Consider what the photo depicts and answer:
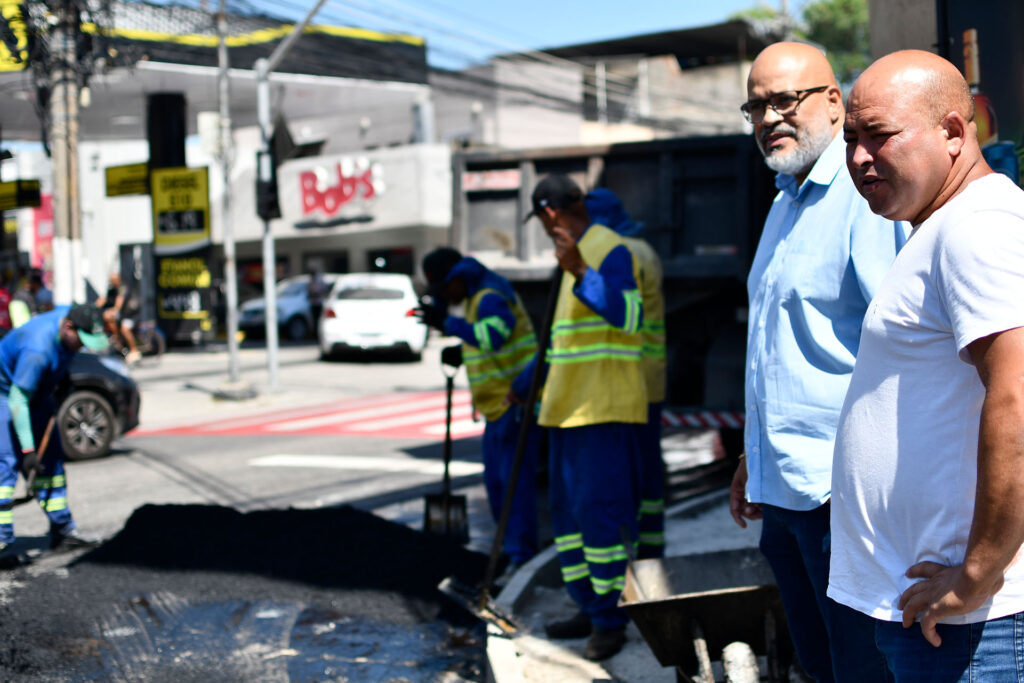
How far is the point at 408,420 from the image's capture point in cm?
1242

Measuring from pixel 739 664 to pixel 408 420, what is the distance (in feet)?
30.4

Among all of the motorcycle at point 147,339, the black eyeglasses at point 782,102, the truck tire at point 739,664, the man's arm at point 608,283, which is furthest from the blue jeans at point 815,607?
the motorcycle at point 147,339

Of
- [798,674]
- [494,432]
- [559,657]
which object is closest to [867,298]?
[798,674]

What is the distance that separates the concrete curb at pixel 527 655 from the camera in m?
4.05

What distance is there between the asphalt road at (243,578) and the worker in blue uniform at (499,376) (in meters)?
0.37

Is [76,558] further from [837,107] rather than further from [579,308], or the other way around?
[837,107]

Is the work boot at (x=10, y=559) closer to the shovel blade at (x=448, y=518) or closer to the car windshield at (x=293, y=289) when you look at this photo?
the shovel blade at (x=448, y=518)

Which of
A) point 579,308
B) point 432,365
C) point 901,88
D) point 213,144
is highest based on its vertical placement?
point 213,144

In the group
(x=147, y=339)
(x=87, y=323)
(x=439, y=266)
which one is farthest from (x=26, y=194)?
(x=439, y=266)

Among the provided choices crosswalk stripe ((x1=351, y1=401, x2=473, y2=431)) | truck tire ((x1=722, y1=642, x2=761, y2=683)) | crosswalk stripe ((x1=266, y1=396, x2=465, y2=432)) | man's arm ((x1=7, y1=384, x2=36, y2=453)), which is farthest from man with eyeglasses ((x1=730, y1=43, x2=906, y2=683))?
crosswalk stripe ((x1=266, y1=396, x2=465, y2=432))

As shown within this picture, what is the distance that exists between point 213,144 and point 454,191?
8.21 m

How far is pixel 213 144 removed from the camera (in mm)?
15562

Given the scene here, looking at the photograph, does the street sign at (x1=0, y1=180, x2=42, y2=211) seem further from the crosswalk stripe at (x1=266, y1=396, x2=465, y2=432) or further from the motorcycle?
the crosswalk stripe at (x1=266, y1=396, x2=465, y2=432)

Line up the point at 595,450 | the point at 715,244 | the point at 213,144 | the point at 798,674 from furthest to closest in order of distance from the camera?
the point at 213,144
the point at 715,244
the point at 595,450
the point at 798,674
